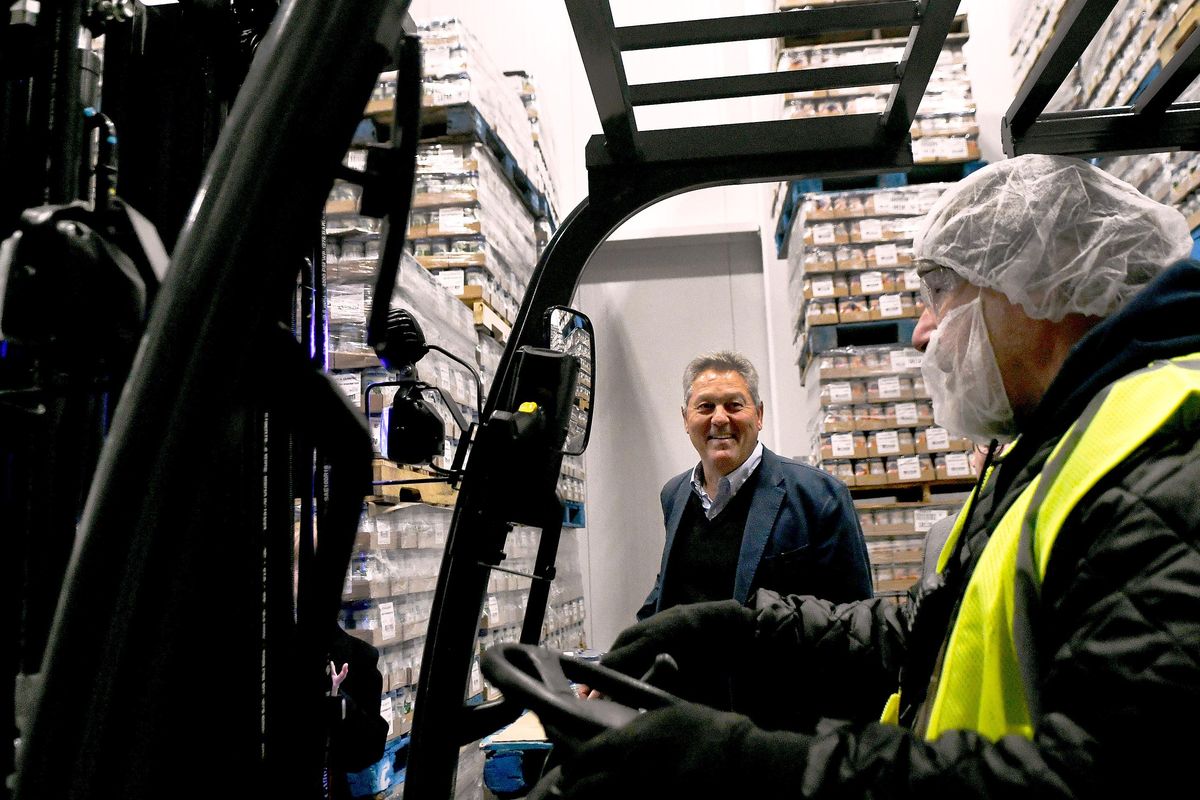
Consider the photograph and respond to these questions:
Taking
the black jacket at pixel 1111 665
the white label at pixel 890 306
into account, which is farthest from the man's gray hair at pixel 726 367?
the black jacket at pixel 1111 665

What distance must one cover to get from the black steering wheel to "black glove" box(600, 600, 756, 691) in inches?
10.9

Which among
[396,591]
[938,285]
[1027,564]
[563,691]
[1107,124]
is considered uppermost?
[1107,124]

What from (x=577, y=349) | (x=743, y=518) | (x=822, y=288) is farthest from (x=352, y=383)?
(x=822, y=288)

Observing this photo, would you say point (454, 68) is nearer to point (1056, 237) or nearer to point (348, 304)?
point (348, 304)

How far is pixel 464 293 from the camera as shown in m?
5.45

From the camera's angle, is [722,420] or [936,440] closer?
[722,420]

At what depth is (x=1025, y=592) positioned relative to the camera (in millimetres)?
1238

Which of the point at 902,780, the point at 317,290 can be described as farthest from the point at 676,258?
the point at 902,780

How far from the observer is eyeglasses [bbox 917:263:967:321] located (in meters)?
1.95

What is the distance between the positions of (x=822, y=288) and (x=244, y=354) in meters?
6.18

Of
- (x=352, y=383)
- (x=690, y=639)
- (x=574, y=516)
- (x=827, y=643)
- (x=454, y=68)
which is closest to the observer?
(x=690, y=639)

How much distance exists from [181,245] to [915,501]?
6.42 m

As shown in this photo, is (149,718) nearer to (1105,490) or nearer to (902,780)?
(902,780)

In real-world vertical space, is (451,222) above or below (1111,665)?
above
